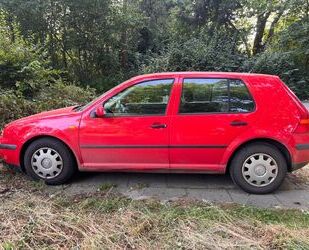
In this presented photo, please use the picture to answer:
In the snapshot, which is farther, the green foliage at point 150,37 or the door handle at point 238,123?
the green foliage at point 150,37

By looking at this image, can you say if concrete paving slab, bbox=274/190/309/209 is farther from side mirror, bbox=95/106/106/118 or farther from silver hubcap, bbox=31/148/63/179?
silver hubcap, bbox=31/148/63/179

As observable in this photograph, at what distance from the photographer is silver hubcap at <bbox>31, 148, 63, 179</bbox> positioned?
4.93m

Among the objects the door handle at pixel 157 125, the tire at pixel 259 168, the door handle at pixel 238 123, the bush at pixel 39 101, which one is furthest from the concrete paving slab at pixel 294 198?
the bush at pixel 39 101

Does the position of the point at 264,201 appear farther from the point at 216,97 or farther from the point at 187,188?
the point at 216,97

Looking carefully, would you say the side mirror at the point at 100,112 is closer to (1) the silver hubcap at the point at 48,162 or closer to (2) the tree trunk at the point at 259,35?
(1) the silver hubcap at the point at 48,162

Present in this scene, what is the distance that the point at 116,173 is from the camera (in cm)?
541

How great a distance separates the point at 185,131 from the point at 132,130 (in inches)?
26.6

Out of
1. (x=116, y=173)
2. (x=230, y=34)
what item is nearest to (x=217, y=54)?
(x=230, y=34)

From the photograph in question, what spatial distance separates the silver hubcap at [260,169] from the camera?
15.3 ft

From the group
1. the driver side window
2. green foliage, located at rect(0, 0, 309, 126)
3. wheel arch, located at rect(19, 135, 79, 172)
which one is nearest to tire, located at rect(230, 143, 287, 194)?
the driver side window

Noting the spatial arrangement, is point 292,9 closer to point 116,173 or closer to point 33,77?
point 33,77

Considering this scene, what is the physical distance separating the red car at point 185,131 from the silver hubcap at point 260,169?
1 cm

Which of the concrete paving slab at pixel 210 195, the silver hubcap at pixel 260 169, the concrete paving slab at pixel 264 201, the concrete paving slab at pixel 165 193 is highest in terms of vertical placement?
the silver hubcap at pixel 260 169

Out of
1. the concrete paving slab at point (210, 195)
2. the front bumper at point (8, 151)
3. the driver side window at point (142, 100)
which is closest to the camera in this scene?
the concrete paving slab at point (210, 195)
